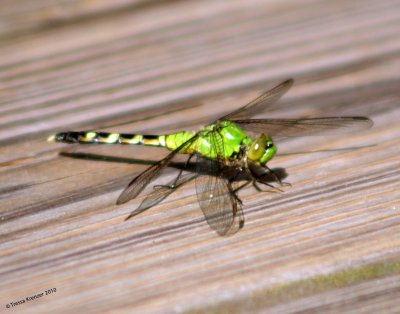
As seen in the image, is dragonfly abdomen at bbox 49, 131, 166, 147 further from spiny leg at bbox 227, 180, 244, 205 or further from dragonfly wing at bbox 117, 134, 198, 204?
spiny leg at bbox 227, 180, 244, 205

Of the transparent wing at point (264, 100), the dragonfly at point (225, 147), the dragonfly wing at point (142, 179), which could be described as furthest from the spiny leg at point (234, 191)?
the transparent wing at point (264, 100)

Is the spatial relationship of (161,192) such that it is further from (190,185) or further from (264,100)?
(264,100)

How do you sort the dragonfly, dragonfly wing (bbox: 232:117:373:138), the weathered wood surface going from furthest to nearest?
dragonfly wing (bbox: 232:117:373:138) → the dragonfly → the weathered wood surface

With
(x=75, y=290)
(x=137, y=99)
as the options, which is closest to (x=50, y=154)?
(x=137, y=99)

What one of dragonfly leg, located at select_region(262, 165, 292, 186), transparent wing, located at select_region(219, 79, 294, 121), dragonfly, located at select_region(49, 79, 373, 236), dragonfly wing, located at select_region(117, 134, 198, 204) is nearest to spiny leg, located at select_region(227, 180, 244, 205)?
dragonfly, located at select_region(49, 79, 373, 236)

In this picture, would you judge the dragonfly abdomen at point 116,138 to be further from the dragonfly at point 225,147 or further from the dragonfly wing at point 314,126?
the dragonfly wing at point 314,126

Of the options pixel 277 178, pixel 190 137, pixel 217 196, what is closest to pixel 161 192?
pixel 217 196

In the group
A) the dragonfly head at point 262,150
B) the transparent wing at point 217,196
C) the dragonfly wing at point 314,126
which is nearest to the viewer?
the transparent wing at point 217,196
